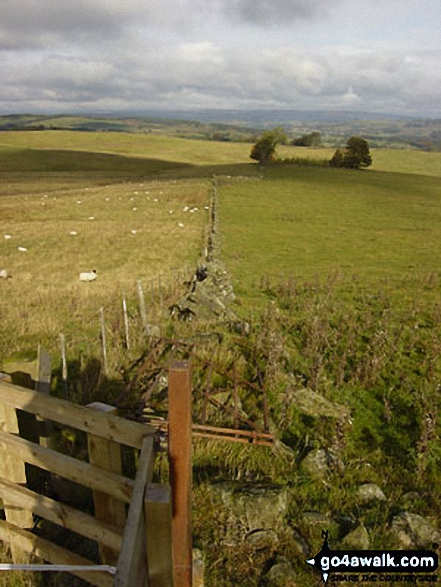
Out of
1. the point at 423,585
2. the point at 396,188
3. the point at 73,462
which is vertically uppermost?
the point at 396,188

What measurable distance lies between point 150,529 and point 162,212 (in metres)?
32.5

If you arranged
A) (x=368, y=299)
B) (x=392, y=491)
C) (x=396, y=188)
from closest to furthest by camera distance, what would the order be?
(x=392, y=491), (x=368, y=299), (x=396, y=188)

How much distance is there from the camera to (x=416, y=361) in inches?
382

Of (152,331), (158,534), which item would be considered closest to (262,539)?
(158,534)

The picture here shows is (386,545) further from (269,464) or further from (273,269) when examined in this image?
(273,269)

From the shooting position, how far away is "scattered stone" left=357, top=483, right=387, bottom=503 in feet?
18.6

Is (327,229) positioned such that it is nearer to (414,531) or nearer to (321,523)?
(414,531)

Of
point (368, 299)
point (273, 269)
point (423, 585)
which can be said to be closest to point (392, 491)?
point (423, 585)

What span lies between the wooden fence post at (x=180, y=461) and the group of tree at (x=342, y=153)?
7858cm

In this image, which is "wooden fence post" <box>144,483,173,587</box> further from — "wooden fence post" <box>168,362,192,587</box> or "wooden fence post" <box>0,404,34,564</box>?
"wooden fence post" <box>0,404,34,564</box>

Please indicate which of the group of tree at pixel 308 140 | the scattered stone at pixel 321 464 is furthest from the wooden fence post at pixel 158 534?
the group of tree at pixel 308 140

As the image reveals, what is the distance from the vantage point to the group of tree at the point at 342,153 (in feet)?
245

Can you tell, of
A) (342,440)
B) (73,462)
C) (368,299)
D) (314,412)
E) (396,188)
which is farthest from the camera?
(396,188)

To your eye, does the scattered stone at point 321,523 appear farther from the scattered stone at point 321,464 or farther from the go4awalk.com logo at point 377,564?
the scattered stone at point 321,464
